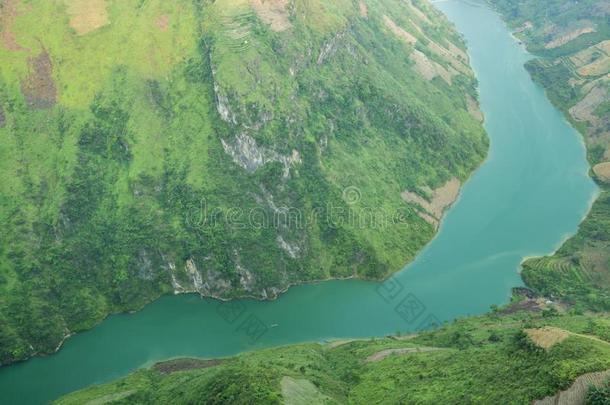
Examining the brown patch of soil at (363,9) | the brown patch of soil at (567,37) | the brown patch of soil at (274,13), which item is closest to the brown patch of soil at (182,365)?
the brown patch of soil at (274,13)

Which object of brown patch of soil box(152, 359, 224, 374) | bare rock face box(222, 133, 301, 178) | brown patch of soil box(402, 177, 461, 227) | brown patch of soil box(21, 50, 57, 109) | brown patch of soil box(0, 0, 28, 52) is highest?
brown patch of soil box(0, 0, 28, 52)

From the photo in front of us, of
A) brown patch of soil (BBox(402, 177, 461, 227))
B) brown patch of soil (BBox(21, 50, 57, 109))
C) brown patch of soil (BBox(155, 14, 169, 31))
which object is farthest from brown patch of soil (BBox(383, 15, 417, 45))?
brown patch of soil (BBox(21, 50, 57, 109))

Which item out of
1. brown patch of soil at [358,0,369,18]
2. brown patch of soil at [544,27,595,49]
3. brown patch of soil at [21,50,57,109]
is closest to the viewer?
brown patch of soil at [21,50,57,109]

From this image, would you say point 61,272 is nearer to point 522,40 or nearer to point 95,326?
point 95,326

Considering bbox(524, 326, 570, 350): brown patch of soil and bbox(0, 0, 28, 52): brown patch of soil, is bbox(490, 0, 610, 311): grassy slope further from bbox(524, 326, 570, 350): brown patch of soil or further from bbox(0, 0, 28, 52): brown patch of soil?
bbox(0, 0, 28, 52): brown patch of soil

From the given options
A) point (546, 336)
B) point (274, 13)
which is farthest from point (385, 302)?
point (274, 13)

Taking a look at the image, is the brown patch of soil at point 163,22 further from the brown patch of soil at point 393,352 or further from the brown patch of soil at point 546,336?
the brown patch of soil at point 546,336

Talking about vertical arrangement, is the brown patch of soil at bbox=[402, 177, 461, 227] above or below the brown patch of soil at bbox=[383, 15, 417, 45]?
below
